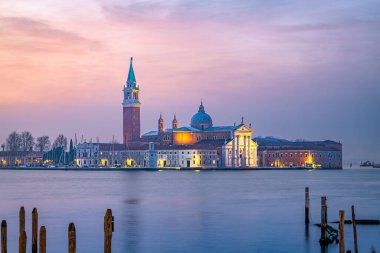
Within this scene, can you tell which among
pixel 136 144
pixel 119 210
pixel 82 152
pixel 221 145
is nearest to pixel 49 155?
pixel 82 152

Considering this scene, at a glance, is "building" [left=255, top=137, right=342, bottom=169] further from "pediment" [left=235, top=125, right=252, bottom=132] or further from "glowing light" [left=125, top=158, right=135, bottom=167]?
"glowing light" [left=125, top=158, right=135, bottom=167]

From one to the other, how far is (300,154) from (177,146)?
2494 cm

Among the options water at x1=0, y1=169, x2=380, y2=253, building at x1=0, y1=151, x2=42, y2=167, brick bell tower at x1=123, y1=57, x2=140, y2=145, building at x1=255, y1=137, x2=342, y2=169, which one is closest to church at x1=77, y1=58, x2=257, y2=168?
brick bell tower at x1=123, y1=57, x2=140, y2=145

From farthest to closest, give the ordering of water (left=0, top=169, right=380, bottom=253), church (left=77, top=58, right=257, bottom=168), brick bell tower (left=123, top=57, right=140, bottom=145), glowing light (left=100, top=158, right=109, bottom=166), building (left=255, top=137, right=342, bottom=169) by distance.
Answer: building (left=255, top=137, right=342, bottom=169) < glowing light (left=100, top=158, right=109, bottom=166) < brick bell tower (left=123, top=57, right=140, bottom=145) < church (left=77, top=58, right=257, bottom=168) < water (left=0, top=169, right=380, bottom=253)

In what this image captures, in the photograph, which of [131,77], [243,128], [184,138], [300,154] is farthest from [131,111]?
[300,154]

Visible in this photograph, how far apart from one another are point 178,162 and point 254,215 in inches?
3937

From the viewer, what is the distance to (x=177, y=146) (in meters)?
134

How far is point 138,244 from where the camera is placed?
2475 cm

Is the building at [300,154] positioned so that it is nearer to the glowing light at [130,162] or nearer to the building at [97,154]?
the glowing light at [130,162]

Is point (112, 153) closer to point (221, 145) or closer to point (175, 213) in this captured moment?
point (221, 145)

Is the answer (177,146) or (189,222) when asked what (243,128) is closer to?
(177,146)

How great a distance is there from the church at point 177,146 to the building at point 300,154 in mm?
6316

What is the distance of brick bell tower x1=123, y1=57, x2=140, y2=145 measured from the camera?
138375 mm

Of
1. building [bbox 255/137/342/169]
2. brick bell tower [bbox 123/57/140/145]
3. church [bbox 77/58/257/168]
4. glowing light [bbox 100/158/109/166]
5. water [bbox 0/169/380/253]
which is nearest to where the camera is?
water [bbox 0/169/380/253]
